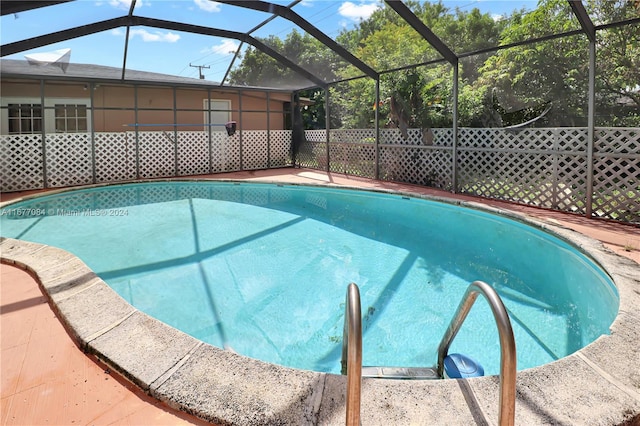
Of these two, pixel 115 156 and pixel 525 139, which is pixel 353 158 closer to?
pixel 525 139

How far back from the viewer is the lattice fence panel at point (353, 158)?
33.9 feet

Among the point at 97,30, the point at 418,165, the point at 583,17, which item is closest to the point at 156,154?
the point at 97,30

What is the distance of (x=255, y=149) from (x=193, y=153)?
80.3 inches

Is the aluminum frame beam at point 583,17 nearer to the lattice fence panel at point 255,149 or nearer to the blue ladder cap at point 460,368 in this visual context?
the blue ladder cap at point 460,368

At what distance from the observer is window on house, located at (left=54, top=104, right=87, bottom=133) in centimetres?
1033

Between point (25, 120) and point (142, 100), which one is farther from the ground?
point (142, 100)

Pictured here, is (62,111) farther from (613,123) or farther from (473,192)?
(613,123)

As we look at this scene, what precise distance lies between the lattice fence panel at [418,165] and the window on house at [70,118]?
8111 mm

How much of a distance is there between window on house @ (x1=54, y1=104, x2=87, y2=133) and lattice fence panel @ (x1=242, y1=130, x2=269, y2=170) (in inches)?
172

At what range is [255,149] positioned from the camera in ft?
41.2

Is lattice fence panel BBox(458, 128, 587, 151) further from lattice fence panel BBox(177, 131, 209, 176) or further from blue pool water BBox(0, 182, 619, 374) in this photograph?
lattice fence panel BBox(177, 131, 209, 176)

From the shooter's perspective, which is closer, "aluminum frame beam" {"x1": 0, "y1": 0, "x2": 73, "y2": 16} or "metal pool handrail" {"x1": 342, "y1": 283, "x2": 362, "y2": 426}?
"metal pool handrail" {"x1": 342, "y1": 283, "x2": 362, "y2": 426}

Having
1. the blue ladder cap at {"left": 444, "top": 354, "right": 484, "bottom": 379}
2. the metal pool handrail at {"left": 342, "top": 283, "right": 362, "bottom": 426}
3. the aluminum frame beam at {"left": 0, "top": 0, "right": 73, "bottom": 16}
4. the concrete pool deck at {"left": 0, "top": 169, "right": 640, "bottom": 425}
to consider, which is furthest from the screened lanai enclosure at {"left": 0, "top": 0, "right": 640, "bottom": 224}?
the metal pool handrail at {"left": 342, "top": 283, "right": 362, "bottom": 426}

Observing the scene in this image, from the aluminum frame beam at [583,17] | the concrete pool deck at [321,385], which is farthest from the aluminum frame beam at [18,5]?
the aluminum frame beam at [583,17]
